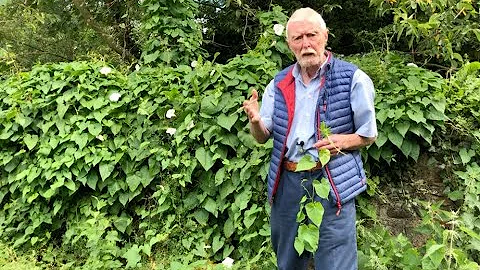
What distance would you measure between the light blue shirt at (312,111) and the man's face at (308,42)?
2.6 inches

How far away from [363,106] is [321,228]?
598 millimetres

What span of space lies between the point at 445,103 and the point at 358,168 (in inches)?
47.9

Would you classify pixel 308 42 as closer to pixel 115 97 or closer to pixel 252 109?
pixel 252 109

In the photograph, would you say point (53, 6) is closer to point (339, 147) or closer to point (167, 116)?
point (167, 116)

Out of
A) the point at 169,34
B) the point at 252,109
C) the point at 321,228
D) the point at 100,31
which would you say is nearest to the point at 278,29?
the point at 169,34

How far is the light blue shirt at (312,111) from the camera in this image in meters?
2.20

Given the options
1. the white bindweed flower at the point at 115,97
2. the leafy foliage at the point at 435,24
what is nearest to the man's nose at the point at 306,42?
the leafy foliage at the point at 435,24

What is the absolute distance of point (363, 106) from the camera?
219 cm

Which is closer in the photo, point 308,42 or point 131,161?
point 308,42

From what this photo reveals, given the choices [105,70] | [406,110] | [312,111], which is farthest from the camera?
[105,70]

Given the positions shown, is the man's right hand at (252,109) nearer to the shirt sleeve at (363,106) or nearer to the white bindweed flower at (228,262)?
the shirt sleeve at (363,106)

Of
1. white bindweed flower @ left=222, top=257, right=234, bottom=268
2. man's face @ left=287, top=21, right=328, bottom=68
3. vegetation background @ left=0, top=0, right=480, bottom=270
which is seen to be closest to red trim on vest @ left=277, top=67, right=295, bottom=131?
man's face @ left=287, top=21, right=328, bottom=68

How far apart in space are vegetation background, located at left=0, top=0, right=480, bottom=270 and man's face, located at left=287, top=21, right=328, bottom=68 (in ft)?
3.59

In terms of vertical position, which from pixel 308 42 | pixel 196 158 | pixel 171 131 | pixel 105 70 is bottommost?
pixel 196 158
